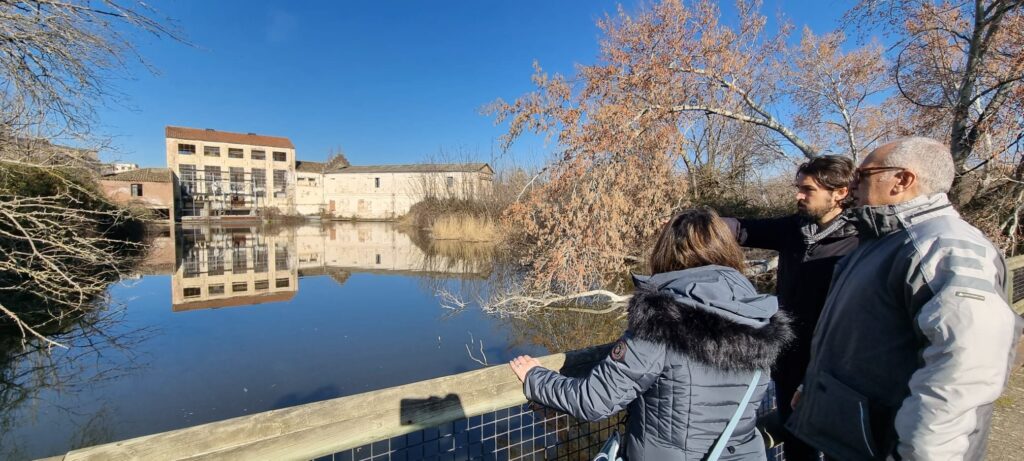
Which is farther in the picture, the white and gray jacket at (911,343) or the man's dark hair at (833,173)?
the man's dark hair at (833,173)

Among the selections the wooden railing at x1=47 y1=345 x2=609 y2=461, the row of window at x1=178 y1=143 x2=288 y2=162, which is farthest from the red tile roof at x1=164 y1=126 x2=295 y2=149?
the wooden railing at x1=47 y1=345 x2=609 y2=461

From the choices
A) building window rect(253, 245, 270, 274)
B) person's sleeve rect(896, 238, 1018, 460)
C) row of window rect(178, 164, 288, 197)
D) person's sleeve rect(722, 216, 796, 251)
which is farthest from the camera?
row of window rect(178, 164, 288, 197)

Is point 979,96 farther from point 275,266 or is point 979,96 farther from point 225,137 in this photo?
point 225,137

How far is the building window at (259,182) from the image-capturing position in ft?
148

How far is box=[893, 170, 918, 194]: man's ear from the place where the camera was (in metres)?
1.25

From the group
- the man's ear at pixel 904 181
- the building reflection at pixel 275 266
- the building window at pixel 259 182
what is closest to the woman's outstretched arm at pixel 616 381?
the man's ear at pixel 904 181

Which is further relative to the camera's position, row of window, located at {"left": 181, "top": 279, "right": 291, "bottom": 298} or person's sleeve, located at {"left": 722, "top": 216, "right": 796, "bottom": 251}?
row of window, located at {"left": 181, "top": 279, "right": 291, "bottom": 298}

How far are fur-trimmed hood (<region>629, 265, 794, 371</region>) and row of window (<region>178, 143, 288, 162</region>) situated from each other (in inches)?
2008

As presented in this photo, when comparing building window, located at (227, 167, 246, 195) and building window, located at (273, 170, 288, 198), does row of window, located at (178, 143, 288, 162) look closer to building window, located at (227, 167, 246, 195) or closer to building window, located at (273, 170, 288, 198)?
building window, located at (273, 170, 288, 198)

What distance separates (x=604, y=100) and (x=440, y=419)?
633 centimetres

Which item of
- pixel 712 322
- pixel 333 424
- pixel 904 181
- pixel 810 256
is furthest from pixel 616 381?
pixel 810 256

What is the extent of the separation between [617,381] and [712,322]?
0.30m

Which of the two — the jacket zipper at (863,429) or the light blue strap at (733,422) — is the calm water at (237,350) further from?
the jacket zipper at (863,429)

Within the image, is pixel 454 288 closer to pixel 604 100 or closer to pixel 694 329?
pixel 604 100
